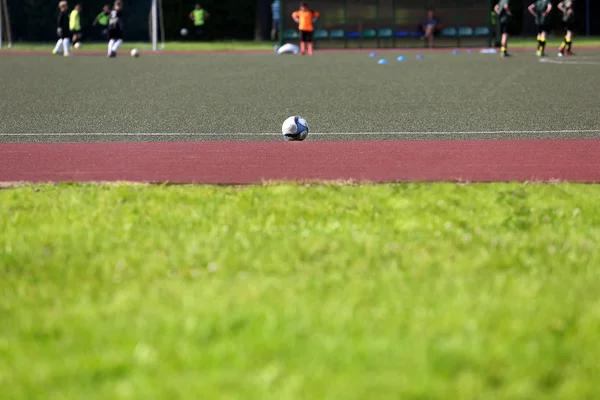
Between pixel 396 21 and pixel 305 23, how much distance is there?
5.34 metres

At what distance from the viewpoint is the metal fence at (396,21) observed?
41719mm

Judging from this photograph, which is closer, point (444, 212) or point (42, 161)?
point (444, 212)

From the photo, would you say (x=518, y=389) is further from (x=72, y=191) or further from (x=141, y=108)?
(x=141, y=108)

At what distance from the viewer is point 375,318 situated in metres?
4.80

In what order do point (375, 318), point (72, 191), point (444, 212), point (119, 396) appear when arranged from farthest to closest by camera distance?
point (72, 191) → point (444, 212) → point (375, 318) → point (119, 396)

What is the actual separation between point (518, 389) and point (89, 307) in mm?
2041

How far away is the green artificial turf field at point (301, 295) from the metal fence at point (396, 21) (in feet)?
113

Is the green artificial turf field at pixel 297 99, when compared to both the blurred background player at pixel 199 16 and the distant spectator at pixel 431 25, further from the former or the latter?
the blurred background player at pixel 199 16

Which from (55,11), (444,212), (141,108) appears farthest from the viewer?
(55,11)

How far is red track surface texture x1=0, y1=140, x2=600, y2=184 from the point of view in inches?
360

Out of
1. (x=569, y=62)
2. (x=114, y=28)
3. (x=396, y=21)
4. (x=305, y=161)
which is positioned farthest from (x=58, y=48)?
(x=305, y=161)

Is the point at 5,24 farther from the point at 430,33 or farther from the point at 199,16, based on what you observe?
the point at 430,33

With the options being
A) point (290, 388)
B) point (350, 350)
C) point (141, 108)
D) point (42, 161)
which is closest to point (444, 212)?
point (350, 350)

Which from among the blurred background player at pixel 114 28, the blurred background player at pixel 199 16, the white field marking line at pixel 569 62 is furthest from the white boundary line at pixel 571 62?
the blurred background player at pixel 199 16
